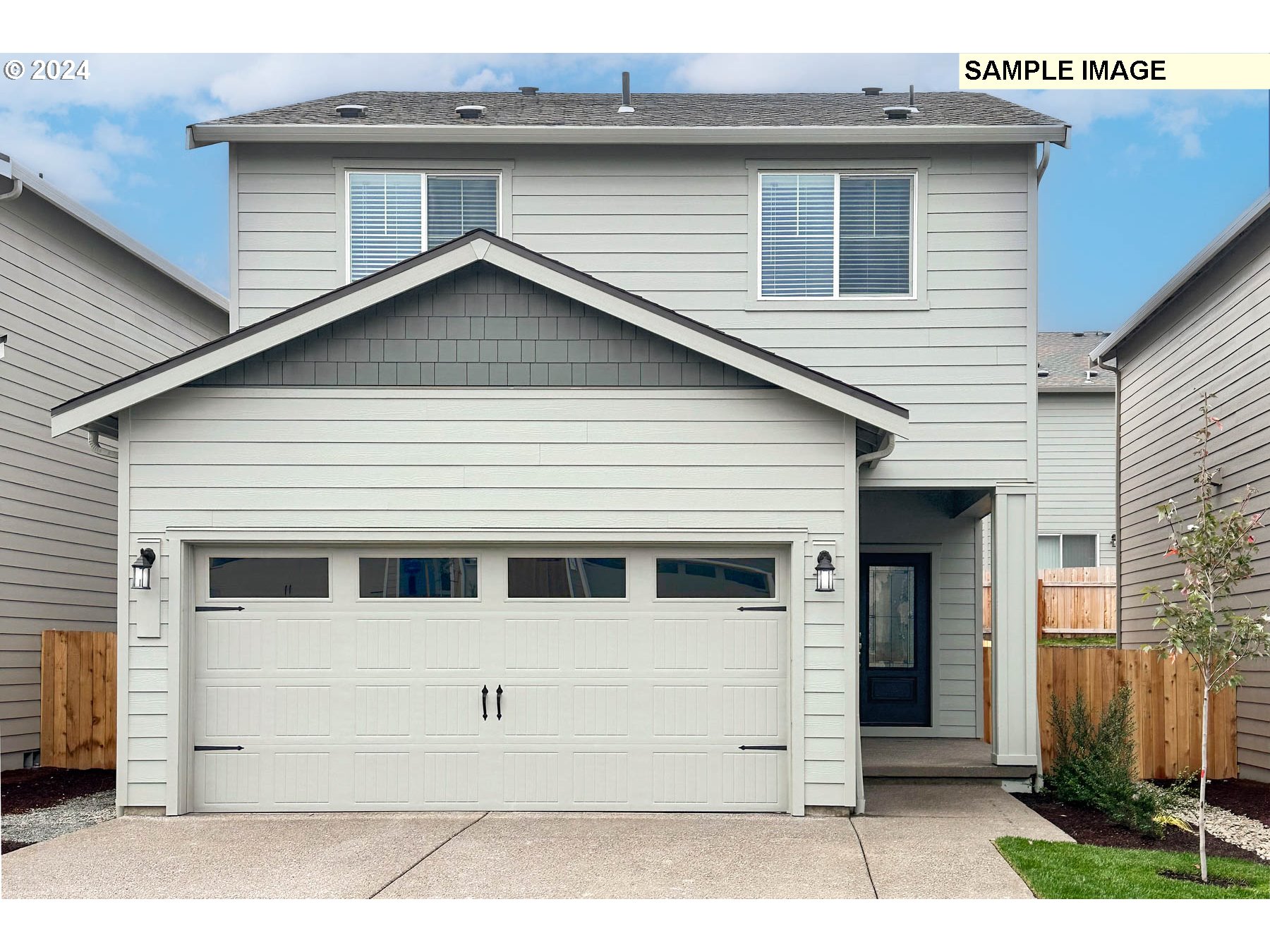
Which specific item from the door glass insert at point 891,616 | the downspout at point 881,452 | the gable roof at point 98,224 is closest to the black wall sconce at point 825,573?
the downspout at point 881,452

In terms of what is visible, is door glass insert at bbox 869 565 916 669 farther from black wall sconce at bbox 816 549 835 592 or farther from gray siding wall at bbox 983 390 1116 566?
gray siding wall at bbox 983 390 1116 566

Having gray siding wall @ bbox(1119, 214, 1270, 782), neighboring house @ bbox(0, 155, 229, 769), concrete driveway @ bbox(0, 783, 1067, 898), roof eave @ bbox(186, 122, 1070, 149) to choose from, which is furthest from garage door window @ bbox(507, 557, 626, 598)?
neighboring house @ bbox(0, 155, 229, 769)

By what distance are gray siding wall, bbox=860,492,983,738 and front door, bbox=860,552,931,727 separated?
4.8 inches

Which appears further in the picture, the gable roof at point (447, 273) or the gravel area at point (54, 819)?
the gable roof at point (447, 273)

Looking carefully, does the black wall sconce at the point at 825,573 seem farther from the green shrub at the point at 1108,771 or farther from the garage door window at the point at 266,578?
the garage door window at the point at 266,578

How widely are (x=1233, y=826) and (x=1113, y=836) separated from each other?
4.48 ft

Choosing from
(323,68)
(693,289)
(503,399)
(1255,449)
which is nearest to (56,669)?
(503,399)

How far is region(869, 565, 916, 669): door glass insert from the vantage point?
13.9 m

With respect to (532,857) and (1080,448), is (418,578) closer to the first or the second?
(532,857)

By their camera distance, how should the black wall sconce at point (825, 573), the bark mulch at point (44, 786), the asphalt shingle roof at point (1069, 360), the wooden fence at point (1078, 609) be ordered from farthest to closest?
the asphalt shingle roof at point (1069, 360) < the wooden fence at point (1078, 609) < the bark mulch at point (44, 786) < the black wall sconce at point (825, 573)

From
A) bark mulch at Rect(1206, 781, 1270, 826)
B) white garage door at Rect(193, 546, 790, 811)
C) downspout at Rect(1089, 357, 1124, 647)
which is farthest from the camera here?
downspout at Rect(1089, 357, 1124, 647)

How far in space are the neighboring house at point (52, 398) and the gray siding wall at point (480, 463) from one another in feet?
12.6

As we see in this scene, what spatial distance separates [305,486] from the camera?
983 cm

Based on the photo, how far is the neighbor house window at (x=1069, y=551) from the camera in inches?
1125
